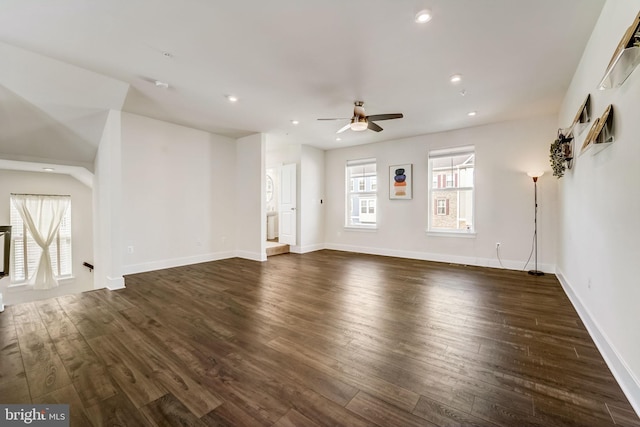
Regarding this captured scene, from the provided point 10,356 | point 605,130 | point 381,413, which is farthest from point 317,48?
point 10,356

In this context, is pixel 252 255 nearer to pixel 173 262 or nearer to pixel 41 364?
pixel 173 262

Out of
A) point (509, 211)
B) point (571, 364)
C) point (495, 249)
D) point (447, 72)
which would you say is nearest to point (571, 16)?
point (447, 72)

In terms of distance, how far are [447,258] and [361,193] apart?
260 centimetres

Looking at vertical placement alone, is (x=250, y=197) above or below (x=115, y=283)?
above

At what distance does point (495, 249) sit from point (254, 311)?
15.5ft

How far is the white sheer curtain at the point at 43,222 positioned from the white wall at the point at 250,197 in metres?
4.22

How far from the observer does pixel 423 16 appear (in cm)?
220

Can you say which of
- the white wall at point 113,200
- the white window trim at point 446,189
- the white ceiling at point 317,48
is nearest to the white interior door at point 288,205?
the white ceiling at point 317,48

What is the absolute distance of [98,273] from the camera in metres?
5.23

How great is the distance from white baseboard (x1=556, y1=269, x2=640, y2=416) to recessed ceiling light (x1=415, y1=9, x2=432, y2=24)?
292 centimetres

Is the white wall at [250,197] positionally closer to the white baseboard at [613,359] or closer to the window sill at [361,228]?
the window sill at [361,228]

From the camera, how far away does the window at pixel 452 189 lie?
5.45m

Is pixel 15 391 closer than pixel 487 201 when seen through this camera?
Yes

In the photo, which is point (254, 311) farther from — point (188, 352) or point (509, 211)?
point (509, 211)
